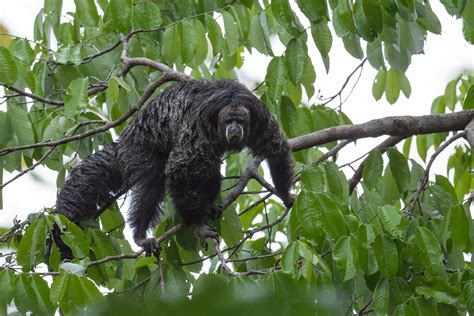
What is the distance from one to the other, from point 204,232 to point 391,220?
5.59 ft

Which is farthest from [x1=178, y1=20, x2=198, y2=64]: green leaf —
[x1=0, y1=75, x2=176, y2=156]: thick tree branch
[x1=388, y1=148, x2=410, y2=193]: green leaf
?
[x1=388, y1=148, x2=410, y2=193]: green leaf

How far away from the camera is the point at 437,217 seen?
13.4ft

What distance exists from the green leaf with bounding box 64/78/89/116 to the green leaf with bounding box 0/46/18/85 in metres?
0.36

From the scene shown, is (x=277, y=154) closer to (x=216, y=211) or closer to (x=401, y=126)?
(x=216, y=211)

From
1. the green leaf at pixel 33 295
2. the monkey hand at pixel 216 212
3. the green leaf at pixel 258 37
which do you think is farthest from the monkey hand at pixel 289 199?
the green leaf at pixel 33 295

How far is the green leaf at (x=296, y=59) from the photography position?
4406 mm

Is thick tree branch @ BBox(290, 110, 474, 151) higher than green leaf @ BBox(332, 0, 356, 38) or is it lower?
lower

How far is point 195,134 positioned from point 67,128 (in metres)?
1.01

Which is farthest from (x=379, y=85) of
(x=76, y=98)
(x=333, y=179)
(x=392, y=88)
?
(x=76, y=98)

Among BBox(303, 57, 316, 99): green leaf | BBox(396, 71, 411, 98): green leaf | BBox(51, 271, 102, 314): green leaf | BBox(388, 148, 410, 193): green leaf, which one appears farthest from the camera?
BBox(396, 71, 411, 98): green leaf

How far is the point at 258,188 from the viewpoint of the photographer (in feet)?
21.5

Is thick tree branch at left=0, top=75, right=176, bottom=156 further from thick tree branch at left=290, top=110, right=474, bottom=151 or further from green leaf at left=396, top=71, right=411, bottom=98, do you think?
green leaf at left=396, top=71, right=411, bottom=98

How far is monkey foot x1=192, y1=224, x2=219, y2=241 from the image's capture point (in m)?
4.70

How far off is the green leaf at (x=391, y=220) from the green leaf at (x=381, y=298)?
9.1 inches
